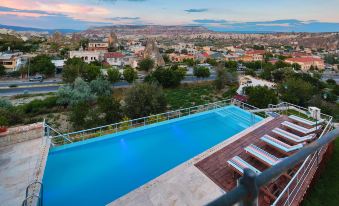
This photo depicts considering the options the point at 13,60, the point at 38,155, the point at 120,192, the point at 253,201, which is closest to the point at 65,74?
the point at 13,60

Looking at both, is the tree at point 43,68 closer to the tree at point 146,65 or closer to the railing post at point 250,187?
the tree at point 146,65

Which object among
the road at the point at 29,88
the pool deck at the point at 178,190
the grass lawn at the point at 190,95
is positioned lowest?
the road at the point at 29,88

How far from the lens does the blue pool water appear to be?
7527 mm

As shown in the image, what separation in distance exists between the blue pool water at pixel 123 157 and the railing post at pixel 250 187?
22.7ft

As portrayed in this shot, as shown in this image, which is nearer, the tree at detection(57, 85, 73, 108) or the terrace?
the terrace

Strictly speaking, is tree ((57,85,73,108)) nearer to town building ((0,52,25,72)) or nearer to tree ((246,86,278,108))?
tree ((246,86,278,108))

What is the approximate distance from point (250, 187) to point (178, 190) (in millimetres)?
5840

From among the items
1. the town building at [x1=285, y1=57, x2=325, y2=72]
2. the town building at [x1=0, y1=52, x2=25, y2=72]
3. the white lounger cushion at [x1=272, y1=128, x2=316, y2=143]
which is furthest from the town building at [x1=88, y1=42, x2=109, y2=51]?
the white lounger cushion at [x1=272, y1=128, x2=316, y2=143]

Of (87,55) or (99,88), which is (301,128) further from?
(87,55)

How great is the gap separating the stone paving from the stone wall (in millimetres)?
198

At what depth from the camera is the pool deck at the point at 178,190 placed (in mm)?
6059

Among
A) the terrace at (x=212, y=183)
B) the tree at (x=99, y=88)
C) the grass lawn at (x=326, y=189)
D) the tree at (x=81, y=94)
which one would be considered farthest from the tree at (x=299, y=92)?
the tree at (x=81, y=94)

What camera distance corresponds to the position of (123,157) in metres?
9.50

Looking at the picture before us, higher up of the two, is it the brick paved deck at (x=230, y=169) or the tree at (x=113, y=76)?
the brick paved deck at (x=230, y=169)
